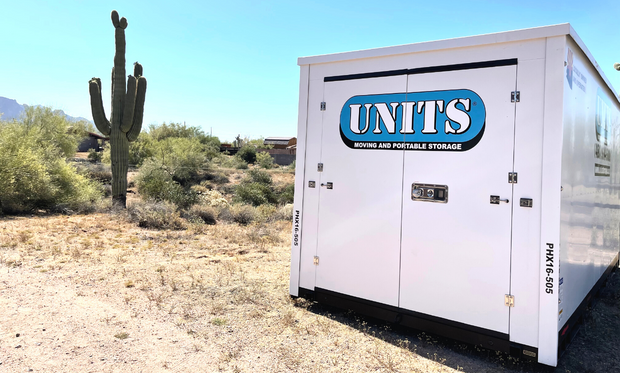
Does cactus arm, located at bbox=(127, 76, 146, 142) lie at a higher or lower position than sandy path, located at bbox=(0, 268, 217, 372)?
higher

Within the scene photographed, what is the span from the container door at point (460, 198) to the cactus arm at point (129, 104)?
1304cm

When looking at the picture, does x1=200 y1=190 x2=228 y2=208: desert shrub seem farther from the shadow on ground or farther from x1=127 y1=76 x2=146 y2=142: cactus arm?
the shadow on ground

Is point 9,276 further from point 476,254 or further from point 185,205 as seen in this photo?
point 185,205

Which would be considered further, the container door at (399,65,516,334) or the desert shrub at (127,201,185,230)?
the desert shrub at (127,201,185,230)

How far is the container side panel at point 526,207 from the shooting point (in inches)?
150

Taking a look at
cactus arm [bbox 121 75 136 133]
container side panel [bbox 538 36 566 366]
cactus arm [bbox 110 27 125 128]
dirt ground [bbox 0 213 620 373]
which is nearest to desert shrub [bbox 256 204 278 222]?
dirt ground [bbox 0 213 620 373]

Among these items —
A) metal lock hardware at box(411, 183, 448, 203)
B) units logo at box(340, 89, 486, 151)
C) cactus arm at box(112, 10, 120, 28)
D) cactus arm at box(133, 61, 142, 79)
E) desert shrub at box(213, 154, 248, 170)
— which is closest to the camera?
units logo at box(340, 89, 486, 151)

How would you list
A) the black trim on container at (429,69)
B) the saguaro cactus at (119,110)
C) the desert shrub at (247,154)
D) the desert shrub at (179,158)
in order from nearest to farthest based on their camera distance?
1. the black trim on container at (429,69)
2. the saguaro cactus at (119,110)
3. the desert shrub at (179,158)
4. the desert shrub at (247,154)

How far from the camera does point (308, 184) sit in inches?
213

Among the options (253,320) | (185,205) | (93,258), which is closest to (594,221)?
(253,320)

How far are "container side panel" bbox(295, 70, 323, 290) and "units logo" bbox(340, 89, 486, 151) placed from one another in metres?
0.41

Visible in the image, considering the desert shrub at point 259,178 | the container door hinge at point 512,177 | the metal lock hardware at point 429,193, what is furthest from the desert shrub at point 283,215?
the container door hinge at point 512,177

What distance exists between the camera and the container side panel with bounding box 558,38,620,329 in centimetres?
399

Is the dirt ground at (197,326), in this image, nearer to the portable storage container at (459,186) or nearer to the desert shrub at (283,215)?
the portable storage container at (459,186)
